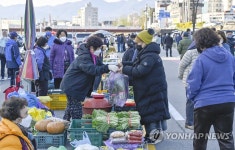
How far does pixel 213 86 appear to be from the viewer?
16.9ft

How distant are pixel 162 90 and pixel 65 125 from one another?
5.17ft

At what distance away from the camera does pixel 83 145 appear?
5.71m

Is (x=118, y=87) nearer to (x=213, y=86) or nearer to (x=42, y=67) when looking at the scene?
(x=213, y=86)

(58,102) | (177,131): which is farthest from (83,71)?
(58,102)

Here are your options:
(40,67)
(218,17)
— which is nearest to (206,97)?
(40,67)

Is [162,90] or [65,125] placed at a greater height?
[162,90]

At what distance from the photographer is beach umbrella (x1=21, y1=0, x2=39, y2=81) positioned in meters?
9.00

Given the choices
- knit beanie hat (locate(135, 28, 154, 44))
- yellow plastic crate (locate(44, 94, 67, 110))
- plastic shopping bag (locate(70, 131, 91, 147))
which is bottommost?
yellow plastic crate (locate(44, 94, 67, 110))

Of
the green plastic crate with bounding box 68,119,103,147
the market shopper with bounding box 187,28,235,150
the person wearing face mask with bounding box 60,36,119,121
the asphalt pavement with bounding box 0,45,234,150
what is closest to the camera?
the market shopper with bounding box 187,28,235,150

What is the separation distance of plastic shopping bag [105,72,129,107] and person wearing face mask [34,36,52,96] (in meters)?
3.01

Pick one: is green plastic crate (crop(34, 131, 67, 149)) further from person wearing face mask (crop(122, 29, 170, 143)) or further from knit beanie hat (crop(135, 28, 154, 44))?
knit beanie hat (crop(135, 28, 154, 44))

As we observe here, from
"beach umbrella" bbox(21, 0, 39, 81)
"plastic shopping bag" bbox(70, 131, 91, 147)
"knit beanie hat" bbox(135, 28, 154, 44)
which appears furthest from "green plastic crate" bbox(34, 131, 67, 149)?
"beach umbrella" bbox(21, 0, 39, 81)

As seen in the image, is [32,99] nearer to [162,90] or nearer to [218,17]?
[162,90]

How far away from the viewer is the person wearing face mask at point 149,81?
654 centimetres
